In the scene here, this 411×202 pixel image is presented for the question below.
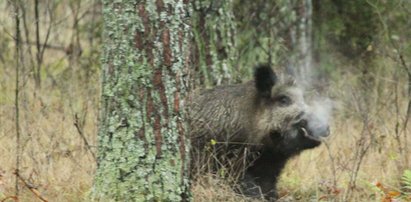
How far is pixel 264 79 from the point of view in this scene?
24.4 feet

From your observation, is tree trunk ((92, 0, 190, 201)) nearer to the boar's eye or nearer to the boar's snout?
the boar's snout

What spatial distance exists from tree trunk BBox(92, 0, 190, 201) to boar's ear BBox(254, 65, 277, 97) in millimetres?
1764

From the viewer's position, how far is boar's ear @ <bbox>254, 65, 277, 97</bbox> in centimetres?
739

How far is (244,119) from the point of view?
293 inches

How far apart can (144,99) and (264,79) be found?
2.12 meters

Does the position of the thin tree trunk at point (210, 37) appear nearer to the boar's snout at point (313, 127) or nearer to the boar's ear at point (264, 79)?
the boar's ear at point (264, 79)

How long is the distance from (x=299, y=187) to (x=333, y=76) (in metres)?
4.85

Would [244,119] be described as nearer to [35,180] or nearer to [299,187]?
[299,187]

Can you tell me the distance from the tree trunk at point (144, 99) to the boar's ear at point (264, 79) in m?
1.76

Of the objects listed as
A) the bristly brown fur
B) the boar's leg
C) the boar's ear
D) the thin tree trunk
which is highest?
the thin tree trunk

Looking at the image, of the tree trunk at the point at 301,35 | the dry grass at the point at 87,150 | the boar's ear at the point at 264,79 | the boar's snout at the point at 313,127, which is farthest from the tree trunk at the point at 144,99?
the tree trunk at the point at 301,35

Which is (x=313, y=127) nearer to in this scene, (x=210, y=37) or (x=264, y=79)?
(x=264, y=79)

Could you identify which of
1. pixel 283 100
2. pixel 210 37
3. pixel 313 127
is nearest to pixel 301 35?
pixel 210 37

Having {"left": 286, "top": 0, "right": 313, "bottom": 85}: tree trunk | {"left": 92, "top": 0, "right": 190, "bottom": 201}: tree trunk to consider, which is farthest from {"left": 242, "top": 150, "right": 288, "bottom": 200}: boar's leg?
{"left": 286, "top": 0, "right": 313, "bottom": 85}: tree trunk
